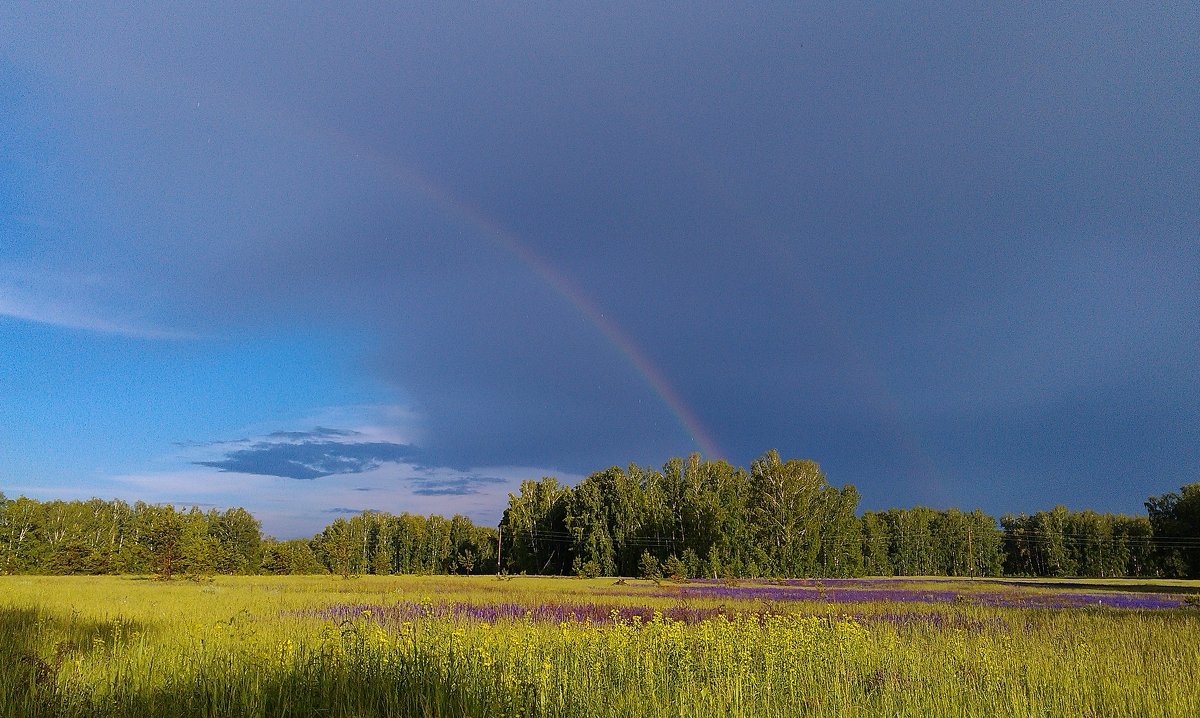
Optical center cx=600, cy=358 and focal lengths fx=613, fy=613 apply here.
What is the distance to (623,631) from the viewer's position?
8.30m

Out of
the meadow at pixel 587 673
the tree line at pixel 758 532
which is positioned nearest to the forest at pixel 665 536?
the tree line at pixel 758 532

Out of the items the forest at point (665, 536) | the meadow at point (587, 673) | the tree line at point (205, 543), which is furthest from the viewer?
the forest at point (665, 536)

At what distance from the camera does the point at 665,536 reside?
224ft

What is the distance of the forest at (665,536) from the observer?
2370 inches

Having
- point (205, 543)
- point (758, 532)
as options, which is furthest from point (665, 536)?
point (205, 543)

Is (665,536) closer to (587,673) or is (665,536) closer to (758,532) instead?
(758,532)

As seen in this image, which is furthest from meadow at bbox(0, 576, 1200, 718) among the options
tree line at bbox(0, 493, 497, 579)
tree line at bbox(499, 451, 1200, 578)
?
tree line at bbox(499, 451, 1200, 578)

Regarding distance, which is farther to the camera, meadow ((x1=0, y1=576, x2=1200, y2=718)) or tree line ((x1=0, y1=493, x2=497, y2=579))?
tree line ((x1=0, y1=493, x2=497, y2=579))

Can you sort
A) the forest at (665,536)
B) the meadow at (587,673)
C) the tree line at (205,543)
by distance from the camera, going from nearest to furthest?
the meadow at (587,673), the tree line at (205,543), the forest at (665,536)

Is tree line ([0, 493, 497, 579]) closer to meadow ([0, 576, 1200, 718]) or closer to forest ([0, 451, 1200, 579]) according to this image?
forest ([0, 451, 1200, 579])

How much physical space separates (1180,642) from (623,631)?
9819mm

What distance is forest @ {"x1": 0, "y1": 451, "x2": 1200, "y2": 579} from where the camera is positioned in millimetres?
60188

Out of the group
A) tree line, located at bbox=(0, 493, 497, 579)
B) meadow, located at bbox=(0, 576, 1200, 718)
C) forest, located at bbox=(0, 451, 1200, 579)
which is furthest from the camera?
forest, located at bbox=(0, 451, 1200, 579)

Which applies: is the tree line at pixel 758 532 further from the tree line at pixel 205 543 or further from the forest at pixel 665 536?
the tree line at pixel 205 543
